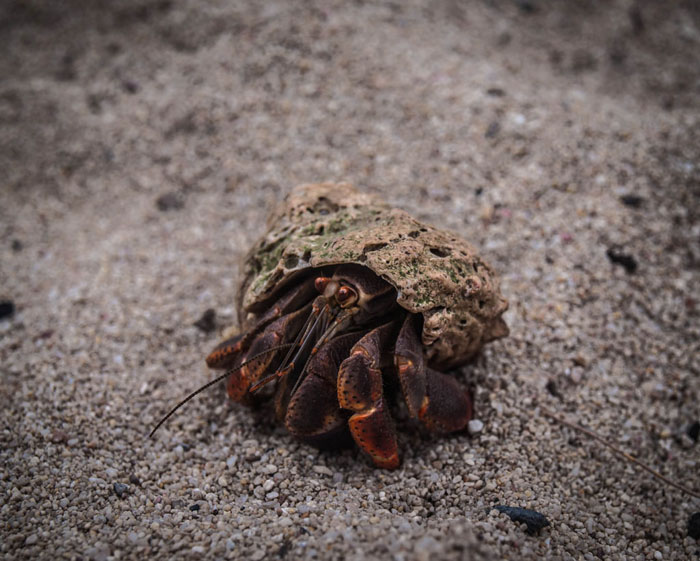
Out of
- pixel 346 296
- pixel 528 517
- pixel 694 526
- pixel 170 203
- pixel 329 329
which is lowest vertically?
pixel 694 526

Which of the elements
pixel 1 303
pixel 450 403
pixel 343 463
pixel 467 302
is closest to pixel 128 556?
pixel 343 463

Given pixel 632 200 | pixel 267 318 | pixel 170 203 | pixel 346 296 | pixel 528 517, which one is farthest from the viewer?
pixel 170 203

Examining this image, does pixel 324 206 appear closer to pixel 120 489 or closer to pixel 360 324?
pixel 360 324

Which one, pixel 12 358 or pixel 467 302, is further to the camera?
pixel 12 358

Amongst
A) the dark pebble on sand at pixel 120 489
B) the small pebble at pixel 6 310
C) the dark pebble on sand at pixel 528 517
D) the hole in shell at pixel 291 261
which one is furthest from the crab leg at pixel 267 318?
the small pebble at pixel 6 310

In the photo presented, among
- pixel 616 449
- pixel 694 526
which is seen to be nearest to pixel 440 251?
pixel 616 449

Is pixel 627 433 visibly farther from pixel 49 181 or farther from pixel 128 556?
pixel 49 181
